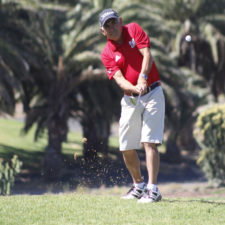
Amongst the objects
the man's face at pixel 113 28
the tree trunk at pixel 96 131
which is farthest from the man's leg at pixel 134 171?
the tree trunk at pixel 96 131

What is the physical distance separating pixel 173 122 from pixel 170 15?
5838mm

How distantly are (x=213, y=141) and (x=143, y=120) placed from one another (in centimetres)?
799

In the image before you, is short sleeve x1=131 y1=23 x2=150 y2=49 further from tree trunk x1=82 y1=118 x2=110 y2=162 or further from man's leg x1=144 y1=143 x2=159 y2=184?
tree trunk x1=82 y1=118 x2=110 y2=162

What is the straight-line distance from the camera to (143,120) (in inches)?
246

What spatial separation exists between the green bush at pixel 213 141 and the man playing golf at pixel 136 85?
7.45 m

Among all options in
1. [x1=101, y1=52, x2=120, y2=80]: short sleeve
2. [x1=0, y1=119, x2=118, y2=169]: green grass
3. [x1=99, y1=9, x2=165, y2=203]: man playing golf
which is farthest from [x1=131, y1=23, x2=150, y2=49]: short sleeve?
[x1=0, y1=119, x2=118, y2=169]: green grass

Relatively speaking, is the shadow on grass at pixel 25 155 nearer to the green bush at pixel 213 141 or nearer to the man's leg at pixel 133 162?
the green bush at pixel 213 141

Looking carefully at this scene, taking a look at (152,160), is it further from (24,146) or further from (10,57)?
(24,146)

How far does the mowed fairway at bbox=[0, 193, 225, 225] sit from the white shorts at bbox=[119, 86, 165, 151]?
71cm

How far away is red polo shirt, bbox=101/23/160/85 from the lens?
20.3 feet

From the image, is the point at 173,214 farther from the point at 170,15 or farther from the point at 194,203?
the point at 170,15

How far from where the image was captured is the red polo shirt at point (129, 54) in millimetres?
6176

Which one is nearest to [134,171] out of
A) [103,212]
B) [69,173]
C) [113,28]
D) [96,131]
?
[103,212]

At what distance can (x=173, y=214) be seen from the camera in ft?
18.5
